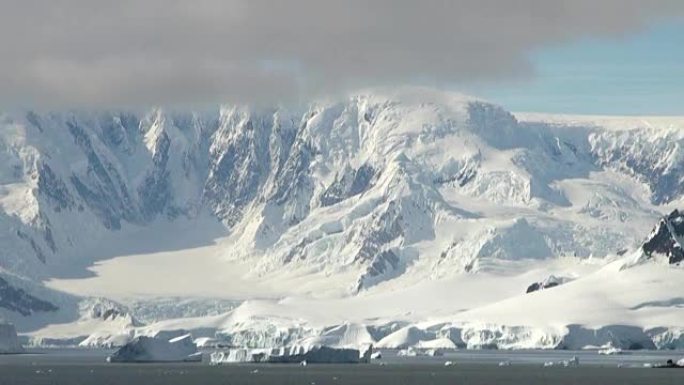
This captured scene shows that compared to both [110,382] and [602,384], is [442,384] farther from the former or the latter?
[110,382]

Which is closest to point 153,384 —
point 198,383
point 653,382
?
point 198,383

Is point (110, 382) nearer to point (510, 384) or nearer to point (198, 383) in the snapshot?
point (198, 383)

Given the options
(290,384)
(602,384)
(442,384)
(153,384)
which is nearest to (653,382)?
(602,384)

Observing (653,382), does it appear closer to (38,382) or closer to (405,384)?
(405,384)

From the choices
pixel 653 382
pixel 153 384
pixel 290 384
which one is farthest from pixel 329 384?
pixel 653 382

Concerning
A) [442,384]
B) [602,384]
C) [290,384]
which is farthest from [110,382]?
[602,384]
